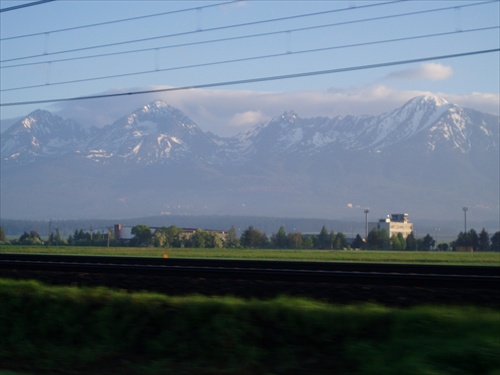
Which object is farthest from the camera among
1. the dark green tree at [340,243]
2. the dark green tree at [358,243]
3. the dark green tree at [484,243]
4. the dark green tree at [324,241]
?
Answer: the dark green tree at [324,241]

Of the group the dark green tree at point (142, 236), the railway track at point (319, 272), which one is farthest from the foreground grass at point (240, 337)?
the dark green tree at point (142, 236)

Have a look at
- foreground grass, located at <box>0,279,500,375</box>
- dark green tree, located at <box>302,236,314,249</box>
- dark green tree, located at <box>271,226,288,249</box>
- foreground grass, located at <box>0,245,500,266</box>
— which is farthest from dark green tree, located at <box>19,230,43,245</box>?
foreground grass, located at <box>0,279,500,375</box>

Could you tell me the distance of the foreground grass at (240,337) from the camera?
1016 centimetres

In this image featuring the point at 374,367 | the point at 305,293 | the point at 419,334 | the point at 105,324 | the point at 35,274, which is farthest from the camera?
the point at 35,274

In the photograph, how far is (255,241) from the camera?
6166 centimetres

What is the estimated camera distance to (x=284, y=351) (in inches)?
448

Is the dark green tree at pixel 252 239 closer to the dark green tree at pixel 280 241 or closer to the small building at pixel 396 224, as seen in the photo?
the dark green tree at pixel 280 241

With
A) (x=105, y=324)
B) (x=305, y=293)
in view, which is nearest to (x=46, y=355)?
(x=105, y=324)

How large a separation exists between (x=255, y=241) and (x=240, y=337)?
164ft

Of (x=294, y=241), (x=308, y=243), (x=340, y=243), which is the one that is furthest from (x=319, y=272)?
(x=294, y=241)

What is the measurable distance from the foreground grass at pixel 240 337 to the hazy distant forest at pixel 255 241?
127 ft

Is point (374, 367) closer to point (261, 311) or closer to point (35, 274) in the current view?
point (261, 311)

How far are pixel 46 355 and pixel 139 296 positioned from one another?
1984 mm

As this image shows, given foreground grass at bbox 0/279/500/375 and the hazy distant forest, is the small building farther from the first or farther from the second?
foreground grass at bbox 0/279/500/375
